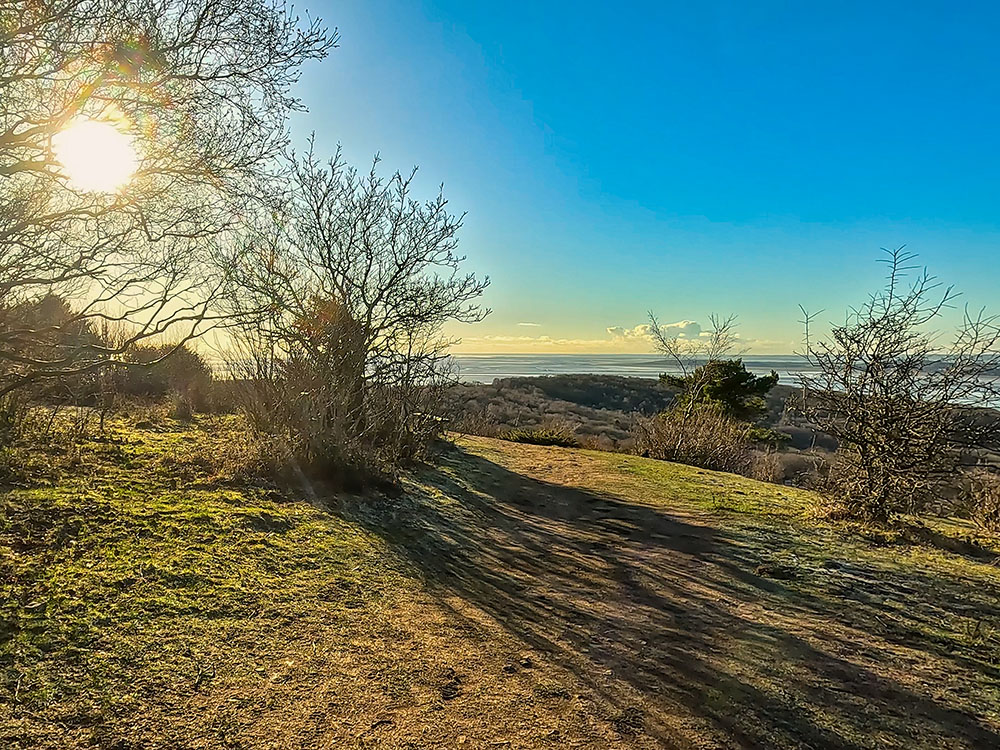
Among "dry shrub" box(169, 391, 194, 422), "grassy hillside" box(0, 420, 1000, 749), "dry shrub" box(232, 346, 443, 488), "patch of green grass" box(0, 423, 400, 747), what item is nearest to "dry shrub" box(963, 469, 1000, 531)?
"grassy hillside" box(0, 420, 1000, 749)

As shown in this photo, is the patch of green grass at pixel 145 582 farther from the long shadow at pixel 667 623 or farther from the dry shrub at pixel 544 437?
the dry shrub at pixel 544 437

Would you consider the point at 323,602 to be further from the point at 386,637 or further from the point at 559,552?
the point at 559,552

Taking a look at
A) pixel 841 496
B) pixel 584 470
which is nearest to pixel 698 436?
pixel 584 470

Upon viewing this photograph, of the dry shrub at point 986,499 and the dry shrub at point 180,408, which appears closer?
the dry shrub at point 986,499

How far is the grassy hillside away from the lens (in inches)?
98.9

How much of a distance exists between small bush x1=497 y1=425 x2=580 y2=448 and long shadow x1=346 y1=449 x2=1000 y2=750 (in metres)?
8.17

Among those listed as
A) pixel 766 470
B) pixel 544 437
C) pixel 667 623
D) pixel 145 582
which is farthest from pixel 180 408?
pixel 766 470

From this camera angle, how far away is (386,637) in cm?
332

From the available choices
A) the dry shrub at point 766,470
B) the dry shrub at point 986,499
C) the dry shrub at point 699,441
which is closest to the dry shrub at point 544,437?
the dry shrub at point 699,441

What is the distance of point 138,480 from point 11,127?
3.11 m

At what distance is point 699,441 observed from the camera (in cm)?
1320

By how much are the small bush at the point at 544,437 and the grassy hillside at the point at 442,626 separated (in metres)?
9.09

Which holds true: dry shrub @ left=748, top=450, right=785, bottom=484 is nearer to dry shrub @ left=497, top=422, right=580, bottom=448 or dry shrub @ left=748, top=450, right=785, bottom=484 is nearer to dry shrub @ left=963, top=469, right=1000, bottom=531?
dry shrub @ left=497, top=422, right=580, bottom=448

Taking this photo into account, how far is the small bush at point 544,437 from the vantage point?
15.4 meters
